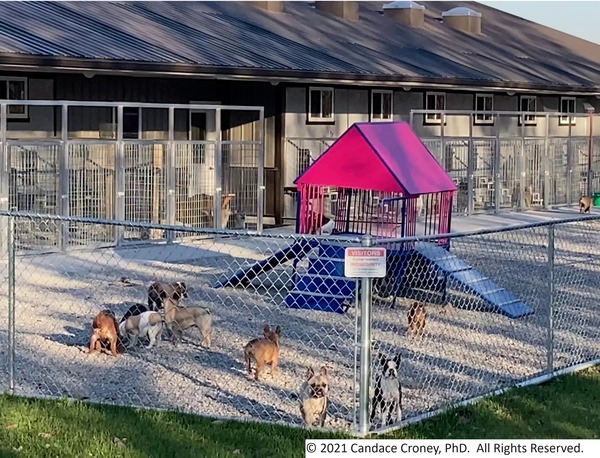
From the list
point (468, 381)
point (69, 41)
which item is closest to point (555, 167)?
point (69, 41)

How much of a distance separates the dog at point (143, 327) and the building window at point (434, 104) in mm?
18611

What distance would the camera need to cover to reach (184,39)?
75.0 feet

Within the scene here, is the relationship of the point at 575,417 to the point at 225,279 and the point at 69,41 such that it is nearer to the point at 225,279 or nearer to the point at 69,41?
the point at 225,279

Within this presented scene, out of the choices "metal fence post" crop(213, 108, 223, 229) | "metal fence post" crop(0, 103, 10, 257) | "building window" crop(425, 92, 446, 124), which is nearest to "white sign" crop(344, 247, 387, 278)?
"metal fence post" crop(0, 103, 10, 257)

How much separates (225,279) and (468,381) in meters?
6.01

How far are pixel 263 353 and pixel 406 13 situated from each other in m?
27.8

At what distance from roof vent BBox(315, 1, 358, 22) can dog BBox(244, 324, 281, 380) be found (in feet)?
80.5

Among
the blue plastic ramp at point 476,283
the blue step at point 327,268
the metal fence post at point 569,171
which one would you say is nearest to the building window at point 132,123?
the blue step at point 327,268

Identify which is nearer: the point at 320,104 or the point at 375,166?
the point at 375,166

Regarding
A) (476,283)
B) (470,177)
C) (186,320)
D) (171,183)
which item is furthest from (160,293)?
(470,177)

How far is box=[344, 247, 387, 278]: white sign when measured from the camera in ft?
23.0

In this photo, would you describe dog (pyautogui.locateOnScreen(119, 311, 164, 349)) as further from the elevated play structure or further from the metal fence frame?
the metal fence frame

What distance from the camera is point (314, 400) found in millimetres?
7262

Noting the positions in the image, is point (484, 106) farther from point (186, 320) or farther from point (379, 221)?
point (186, 320)
